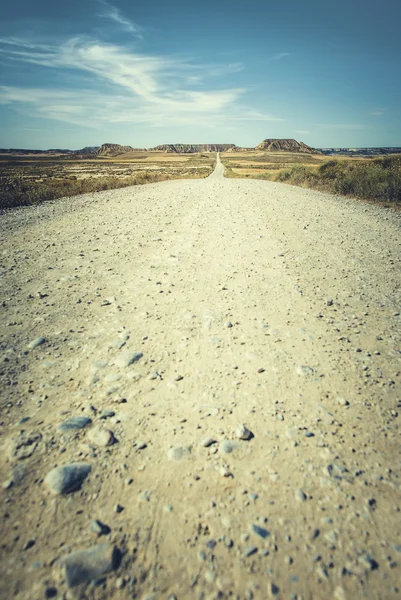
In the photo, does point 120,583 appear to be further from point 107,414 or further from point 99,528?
point 107,414

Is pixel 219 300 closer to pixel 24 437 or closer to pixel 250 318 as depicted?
pixel 250 318

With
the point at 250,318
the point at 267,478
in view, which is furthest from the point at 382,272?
the point at 267,478

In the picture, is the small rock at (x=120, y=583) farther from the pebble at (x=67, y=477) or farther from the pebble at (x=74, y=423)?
the pebble at (x=74, y=423)

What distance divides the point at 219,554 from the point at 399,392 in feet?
8.03

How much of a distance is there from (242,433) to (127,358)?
1650 mm

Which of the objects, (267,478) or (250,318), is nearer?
(267,478)

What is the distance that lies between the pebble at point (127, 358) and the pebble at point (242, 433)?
1491 millimetres

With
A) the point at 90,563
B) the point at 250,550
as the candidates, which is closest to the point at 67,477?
the point at 90,563

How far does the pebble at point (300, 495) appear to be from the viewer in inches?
77.9

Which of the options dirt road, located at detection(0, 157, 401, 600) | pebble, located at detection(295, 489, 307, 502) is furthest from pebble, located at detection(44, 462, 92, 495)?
pebble, located at detection(295, 489, 307, 502)

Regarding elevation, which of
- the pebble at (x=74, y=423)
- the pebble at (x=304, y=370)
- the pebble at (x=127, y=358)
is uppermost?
the pebble at (x=127, y=358)

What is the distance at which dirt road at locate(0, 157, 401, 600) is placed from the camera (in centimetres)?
163

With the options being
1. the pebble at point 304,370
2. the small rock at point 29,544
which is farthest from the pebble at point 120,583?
the pebble at point 304,370

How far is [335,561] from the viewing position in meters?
1.66
